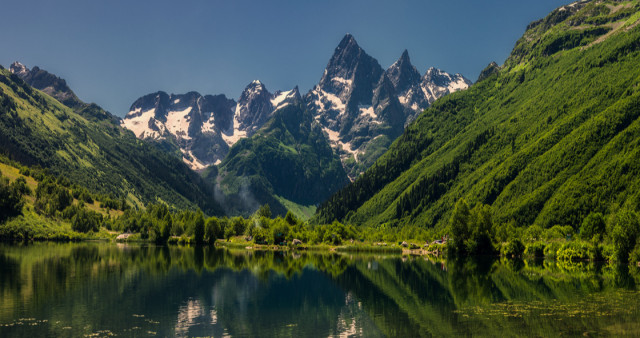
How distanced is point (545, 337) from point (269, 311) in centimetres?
3415

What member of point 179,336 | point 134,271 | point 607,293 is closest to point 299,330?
point 179,336

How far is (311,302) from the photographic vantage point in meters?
71.3

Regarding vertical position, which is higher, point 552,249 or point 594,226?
point 594,226

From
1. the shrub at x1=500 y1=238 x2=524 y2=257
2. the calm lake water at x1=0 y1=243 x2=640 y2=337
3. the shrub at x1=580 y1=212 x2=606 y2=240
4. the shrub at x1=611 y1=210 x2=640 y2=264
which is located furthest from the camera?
the shrub at x1=500 y1=238 x2=524 y2=257

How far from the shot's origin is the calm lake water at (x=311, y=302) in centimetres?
5103

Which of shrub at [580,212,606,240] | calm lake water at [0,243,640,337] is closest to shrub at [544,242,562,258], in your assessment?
shrub at [580,212,606,240]

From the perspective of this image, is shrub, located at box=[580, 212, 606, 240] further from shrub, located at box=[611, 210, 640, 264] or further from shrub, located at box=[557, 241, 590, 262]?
shrub, located at box=[611, 210, 640, 264]

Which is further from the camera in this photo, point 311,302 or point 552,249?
point 552,249

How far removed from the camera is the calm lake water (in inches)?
2009

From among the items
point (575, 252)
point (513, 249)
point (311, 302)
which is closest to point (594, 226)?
point (575, 252)

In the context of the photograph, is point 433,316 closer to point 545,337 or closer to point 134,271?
point 545,337

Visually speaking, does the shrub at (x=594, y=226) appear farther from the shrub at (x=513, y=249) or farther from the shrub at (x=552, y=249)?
the shrub at (x=513, y=249)

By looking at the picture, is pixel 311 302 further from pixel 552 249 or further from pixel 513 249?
pixel 552 249

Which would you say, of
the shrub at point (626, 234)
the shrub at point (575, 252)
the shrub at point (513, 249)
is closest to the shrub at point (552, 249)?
the shrub at point (513, 249)
